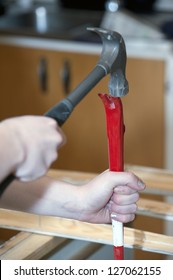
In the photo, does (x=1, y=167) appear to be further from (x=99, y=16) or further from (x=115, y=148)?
(x=99, y=16)

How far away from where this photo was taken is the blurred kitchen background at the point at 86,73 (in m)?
2.23

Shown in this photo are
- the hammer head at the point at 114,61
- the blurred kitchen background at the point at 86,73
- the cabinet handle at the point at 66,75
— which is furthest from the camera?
the cabinet handle at the point at 66,75

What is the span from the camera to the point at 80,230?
46.8 inches

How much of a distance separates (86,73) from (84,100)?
3.6 inches

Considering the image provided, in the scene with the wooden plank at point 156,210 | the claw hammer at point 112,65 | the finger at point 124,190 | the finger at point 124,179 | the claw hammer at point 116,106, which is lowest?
the wooden plank at point 156,210

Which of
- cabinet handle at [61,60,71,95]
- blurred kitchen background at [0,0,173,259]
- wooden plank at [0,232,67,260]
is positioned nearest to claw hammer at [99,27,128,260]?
wooden plank at [0,232,67,260]

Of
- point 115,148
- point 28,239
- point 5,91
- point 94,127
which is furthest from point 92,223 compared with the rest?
point 5,91

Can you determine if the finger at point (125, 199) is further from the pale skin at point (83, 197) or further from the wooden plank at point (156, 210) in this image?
the wooden plank at point (156, 210)

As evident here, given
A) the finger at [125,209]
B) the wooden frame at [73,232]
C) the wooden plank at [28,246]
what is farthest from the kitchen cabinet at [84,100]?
the finger at [125,209]

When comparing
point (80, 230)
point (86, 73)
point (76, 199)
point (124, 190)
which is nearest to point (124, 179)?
point (124, 190)

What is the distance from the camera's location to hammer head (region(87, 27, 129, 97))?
0.94 meters

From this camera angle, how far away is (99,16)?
2.64 meters

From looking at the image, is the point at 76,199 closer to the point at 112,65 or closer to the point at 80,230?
the point at 80,230

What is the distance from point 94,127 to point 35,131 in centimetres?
156
